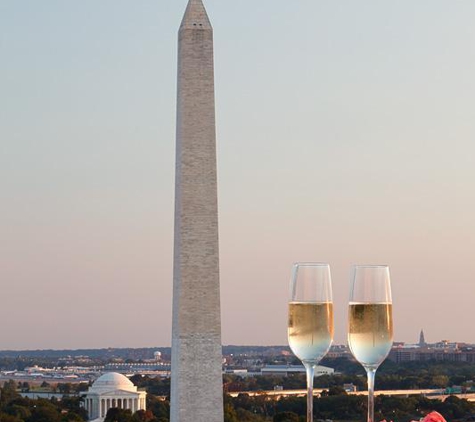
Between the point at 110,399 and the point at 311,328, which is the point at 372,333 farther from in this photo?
the point at 110,399

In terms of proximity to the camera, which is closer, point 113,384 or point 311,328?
point 311,328

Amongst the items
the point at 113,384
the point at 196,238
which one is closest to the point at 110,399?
the point at 113,384

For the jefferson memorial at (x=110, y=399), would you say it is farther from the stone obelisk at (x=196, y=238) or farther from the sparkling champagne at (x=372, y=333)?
the sparkling champagne at (x=372, y=333)

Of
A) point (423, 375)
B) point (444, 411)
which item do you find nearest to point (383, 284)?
point (444, 411)

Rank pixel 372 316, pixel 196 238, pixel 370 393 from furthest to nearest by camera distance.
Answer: pixel 196 238 → pixel 372 316 → pixel 370 393

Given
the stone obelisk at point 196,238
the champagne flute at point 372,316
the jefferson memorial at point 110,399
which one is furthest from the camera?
the jefferson memorial at point 110,399

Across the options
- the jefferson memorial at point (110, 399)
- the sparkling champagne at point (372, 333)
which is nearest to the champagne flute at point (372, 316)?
the sparkling champagne at point (372, 333)

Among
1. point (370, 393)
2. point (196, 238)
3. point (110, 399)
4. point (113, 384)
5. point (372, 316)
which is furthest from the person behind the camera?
point (113, 384)

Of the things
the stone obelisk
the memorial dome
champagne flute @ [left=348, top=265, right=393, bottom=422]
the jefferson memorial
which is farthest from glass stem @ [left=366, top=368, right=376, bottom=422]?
the memorial dome
